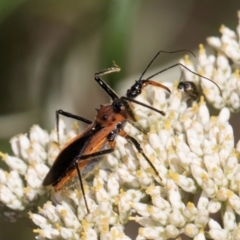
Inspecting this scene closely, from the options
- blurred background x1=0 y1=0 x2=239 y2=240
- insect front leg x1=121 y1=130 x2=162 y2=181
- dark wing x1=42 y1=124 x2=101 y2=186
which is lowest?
insect front leg x1=121 y1=130 x2=162 y2=181

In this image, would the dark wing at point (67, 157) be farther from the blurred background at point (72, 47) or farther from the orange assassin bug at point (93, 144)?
the blurred background at point (72, 47)

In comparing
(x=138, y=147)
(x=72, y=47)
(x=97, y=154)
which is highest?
(x=72, y=47)

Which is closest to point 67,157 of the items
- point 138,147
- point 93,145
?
point 93,145

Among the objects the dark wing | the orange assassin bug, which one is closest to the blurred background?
the orange assassin bug

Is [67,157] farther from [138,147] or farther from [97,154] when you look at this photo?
[138,147]

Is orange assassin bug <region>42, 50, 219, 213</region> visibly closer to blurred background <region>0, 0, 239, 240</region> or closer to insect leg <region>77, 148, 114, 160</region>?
insect leg <region>77, 148, 114, 160</region>

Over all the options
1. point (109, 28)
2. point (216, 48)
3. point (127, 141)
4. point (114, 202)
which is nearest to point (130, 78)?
point (109, 28)

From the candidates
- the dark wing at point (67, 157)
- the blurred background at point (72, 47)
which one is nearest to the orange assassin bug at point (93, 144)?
the dark wing at point (67, 157)
